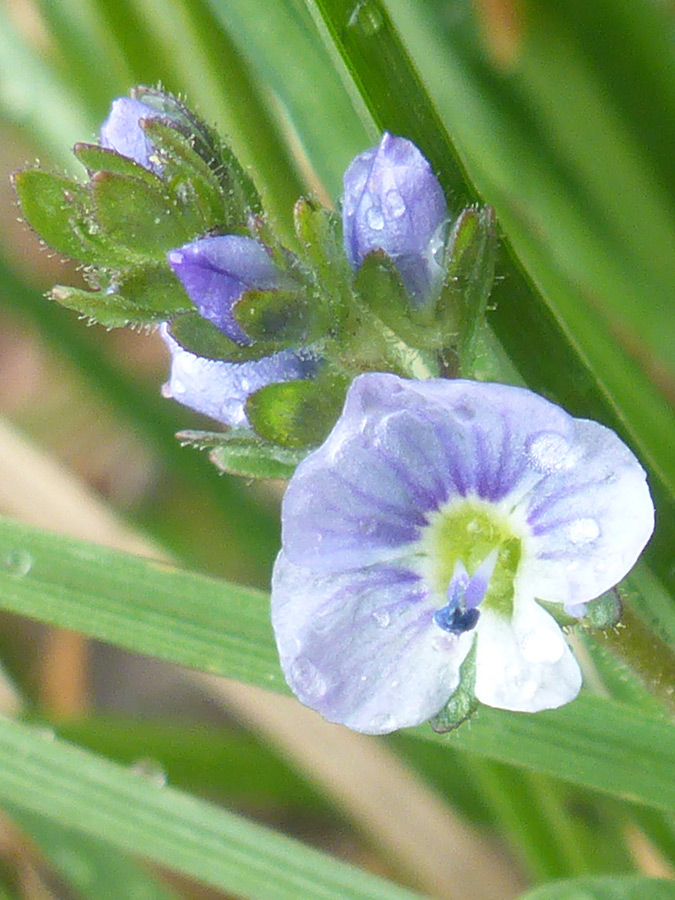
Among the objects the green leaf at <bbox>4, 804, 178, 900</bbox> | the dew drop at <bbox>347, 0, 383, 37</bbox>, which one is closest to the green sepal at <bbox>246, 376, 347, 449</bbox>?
the dew drop at <bbox>347, 0, 383, 37</bbox>

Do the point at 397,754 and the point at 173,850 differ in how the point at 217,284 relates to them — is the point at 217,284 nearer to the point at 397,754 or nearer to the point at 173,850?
the point at 173,850

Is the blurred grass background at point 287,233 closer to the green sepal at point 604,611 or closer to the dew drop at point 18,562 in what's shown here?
the green sepal at point 604,611

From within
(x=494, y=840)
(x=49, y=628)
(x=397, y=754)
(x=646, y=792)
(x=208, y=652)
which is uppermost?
(x=208, y=652)

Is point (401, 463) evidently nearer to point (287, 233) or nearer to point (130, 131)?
point (130, 131)

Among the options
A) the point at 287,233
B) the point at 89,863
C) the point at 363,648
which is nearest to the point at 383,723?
the point at 363,648

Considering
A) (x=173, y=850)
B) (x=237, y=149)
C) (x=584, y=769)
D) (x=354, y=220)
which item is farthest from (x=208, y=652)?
(x=237, y=149)

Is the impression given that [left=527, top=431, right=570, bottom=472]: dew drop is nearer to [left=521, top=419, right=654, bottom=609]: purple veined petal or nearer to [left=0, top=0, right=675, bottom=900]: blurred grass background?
[left=521, top=419, right=654, bottom=609]: purple veined petal

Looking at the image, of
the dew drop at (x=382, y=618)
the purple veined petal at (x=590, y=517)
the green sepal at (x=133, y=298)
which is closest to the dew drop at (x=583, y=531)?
the purple veined petal at (x=590, y=517)

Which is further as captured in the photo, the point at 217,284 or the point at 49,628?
the point at 49,628
